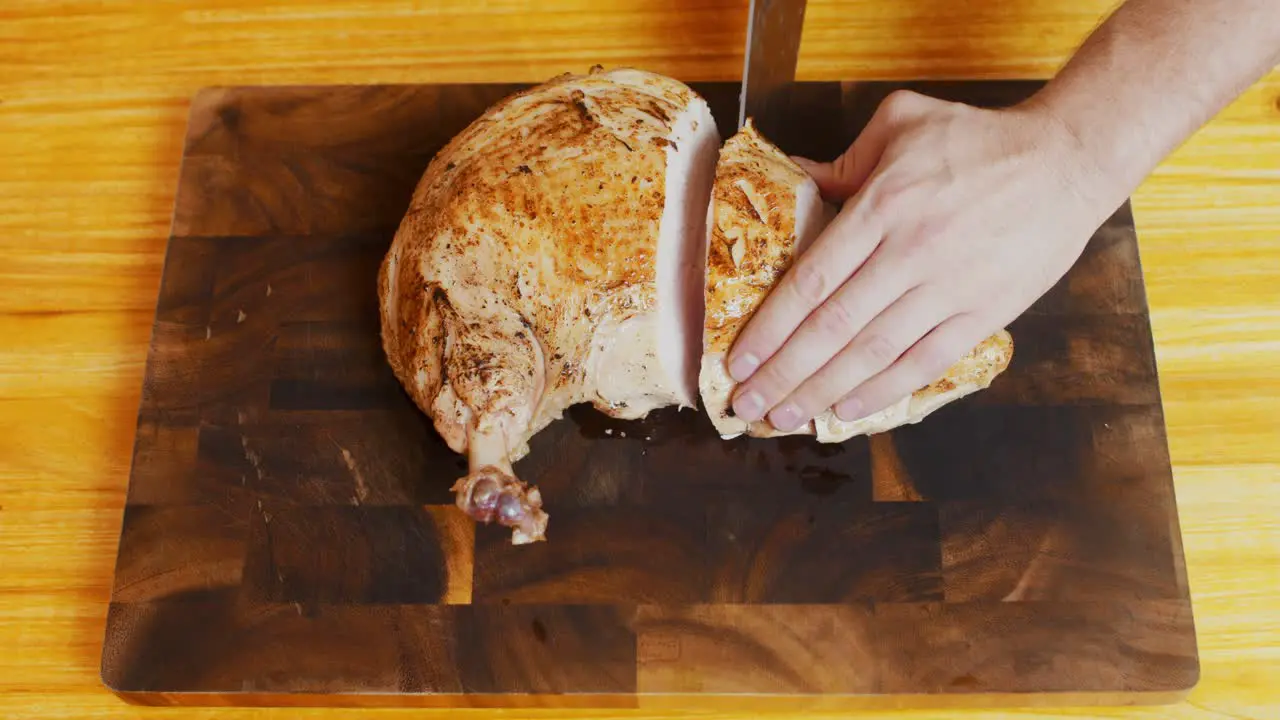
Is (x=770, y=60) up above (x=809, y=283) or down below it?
above

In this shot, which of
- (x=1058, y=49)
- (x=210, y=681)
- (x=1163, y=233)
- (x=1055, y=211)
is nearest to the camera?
(x=1055, y=211)

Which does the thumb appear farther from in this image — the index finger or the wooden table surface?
the wooden table surface

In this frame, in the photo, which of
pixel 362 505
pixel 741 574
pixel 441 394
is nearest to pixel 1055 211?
pixel 741 574

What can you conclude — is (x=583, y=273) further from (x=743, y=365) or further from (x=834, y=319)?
(x=834, y=319)

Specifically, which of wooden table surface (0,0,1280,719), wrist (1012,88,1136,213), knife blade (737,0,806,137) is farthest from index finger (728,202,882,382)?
wooden table surface (0,0,1280,719)

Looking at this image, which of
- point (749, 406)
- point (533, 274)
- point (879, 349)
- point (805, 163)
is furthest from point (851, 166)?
point (533, 274)

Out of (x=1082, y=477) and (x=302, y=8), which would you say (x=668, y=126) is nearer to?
(x=1082, y=477)
